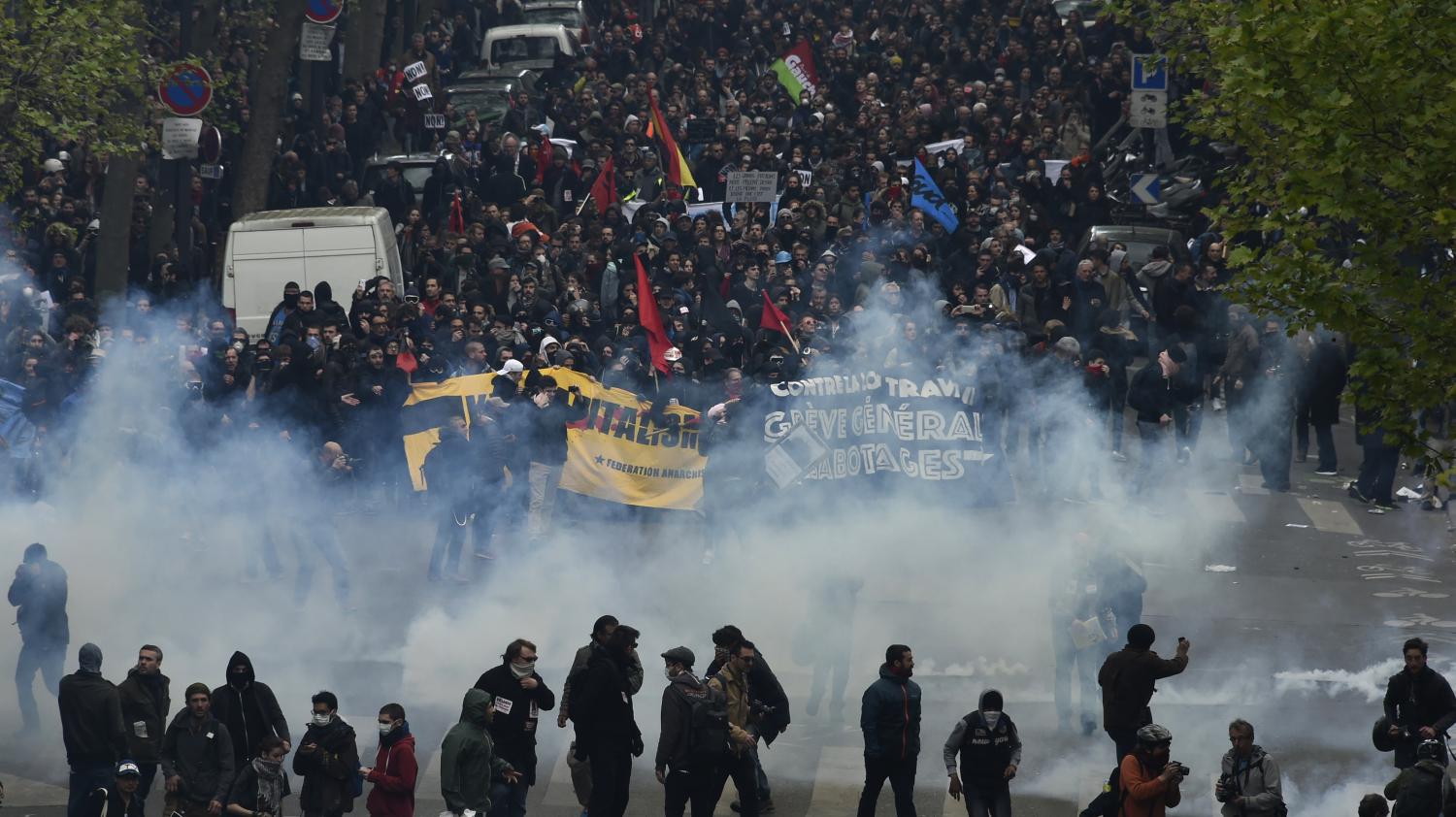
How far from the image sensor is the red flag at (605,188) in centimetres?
2395

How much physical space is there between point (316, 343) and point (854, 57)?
1281cm

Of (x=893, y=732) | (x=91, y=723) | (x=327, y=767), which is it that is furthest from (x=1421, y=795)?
(x=91, y=723)

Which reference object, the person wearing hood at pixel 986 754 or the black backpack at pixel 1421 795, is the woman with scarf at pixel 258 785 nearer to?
the person wearing hood at pixel 986 754

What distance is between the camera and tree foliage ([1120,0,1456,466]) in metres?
11.2

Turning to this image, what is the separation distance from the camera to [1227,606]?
49.3 feet

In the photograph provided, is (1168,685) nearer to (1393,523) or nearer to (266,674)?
(1393,523)

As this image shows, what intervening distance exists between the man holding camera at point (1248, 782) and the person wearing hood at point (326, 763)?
4.37 meters

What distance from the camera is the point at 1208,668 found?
13.7 metres

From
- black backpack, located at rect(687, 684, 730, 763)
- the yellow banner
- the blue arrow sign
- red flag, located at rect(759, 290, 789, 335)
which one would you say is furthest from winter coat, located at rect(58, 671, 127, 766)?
the blue arrow sign

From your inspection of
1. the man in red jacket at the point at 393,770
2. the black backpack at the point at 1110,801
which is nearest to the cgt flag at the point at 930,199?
the black backpack at the point at 1110,801

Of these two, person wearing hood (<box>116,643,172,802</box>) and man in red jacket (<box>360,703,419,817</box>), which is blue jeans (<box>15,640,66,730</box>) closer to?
person wearing hood (<box>116,643,172,802</box>)

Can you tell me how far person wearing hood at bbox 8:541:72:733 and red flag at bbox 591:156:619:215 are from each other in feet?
38.1

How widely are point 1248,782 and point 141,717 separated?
5.87 meters

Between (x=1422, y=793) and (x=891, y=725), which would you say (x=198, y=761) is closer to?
(x=891, y=725)
